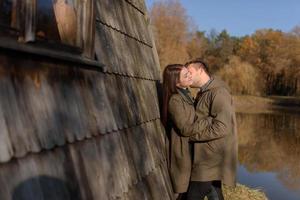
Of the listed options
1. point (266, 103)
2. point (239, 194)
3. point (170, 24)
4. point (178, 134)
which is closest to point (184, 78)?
point (178, 134)

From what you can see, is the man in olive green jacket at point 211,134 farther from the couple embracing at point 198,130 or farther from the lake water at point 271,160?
the lake water at point 271,160

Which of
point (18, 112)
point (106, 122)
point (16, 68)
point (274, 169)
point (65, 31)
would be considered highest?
point (65, 31)

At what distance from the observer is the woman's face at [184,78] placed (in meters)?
3.98

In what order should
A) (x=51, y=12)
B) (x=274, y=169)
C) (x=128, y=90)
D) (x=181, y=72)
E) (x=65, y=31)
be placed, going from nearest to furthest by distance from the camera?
(x=51, y=12) → (x=65, y=31) → (x=128, y=90) → (x=181, y=72) → (x=274, y=169)

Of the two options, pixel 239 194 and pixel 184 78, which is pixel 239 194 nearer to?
pixel 239 194

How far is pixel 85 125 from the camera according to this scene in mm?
2275

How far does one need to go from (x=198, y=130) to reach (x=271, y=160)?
15.8 m

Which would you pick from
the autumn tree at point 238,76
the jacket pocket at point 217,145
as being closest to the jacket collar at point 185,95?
the jacket pocket at point 217,145

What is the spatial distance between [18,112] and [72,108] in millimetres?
477

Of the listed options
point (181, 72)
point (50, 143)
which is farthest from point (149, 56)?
point (50, 143)

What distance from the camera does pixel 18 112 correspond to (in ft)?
5.59

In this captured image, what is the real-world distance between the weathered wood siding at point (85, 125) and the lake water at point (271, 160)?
10.9 m

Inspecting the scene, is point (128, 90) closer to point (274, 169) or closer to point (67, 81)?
point (67, 81)

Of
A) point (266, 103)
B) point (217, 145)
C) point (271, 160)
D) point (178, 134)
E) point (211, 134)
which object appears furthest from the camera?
point (266, 103)
